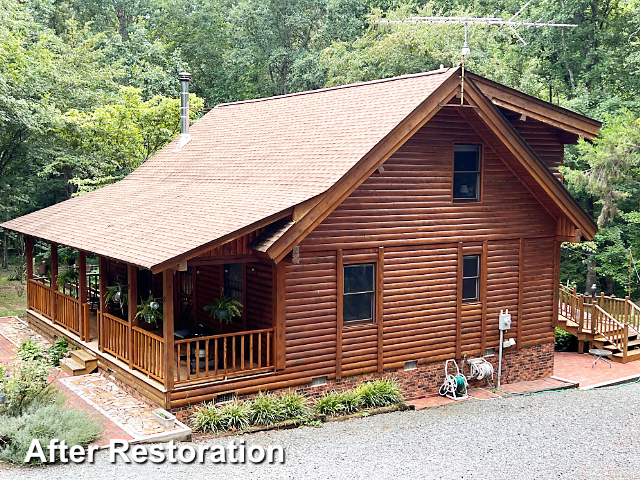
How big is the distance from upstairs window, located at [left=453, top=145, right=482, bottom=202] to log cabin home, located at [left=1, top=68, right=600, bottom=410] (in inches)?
1.2

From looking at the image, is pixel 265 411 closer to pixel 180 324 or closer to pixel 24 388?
pixel 24 388

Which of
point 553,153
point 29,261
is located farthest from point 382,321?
point 29,261

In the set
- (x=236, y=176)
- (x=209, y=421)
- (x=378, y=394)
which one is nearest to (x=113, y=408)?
Answer: (x=209, y=421)

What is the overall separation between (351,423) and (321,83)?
26106mm

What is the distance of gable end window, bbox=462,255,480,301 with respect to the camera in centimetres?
1436

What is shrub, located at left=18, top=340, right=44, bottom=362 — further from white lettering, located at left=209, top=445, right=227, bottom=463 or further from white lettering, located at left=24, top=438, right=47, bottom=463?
white lettering, located at left=209, top=445, right=227, bottom=463

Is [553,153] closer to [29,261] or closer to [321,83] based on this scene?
[29,261]

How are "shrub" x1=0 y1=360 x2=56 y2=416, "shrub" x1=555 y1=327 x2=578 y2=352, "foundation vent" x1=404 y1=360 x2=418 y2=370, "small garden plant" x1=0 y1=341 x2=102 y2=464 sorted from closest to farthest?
"small garden plant" x1=0 y1=341 x2=102 y2=464 → "shrub" x1=0 y1=360 x2=56 y2=416 → "foundation vent" x1=404 y1=360 x2=418 y2=370 → "shrub" x1=555 y1=327 x2=578 y2=352

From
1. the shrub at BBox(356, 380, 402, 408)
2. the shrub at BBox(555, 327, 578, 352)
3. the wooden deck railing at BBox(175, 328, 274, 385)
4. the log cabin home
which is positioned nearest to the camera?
the wooden deck railing at BBox(175, 328, 274, 385)

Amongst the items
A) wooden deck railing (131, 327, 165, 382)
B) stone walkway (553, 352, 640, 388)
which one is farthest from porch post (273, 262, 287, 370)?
stone walkway (553, 352, 640, 388)

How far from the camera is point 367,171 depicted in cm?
1216

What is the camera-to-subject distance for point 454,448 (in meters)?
10.7

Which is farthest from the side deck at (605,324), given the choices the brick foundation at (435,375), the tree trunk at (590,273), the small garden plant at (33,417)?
the small garden plant at (33,417)

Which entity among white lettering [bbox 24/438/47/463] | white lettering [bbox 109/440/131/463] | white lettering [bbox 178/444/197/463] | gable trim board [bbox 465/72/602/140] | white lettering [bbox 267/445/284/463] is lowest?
white lettering [bbox 267/445/284/463]
